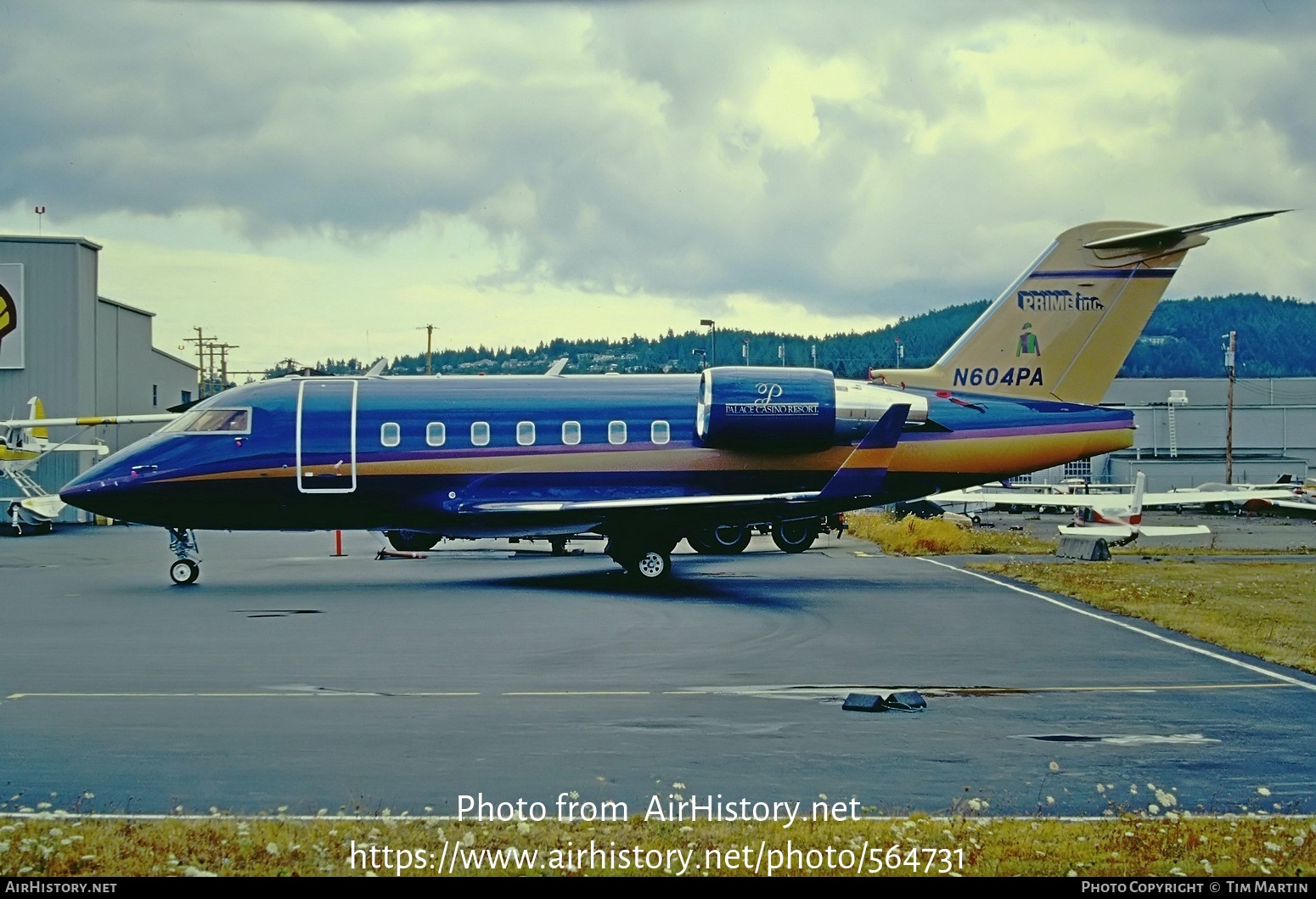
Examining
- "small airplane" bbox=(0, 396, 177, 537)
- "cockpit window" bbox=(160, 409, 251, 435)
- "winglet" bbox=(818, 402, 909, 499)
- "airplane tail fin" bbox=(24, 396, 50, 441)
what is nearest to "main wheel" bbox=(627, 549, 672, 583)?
"winglet" bbox=(818, 402, 909, 499)

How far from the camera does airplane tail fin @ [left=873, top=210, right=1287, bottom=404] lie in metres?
30.7

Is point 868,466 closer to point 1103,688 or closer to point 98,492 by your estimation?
point 1103,688

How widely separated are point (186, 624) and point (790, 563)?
1710 cm

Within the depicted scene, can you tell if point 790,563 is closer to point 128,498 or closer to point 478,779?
point 128,498

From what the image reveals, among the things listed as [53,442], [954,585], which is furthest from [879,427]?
[53,442]

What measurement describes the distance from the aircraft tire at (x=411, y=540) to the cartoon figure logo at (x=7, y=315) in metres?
34.3

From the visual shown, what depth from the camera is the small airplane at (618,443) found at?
90.0 ft

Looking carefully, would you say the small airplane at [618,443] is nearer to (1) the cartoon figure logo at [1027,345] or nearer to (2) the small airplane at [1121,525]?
(1) the cartoon figure logo at [1027,345]

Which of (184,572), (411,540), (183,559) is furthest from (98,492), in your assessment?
(411,540)

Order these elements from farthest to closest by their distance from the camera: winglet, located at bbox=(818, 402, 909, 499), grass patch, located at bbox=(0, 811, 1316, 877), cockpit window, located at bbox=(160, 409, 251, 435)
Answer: cockpit window, located at bbox=(160, 409, 251, 435)
winglet, located at bbox=(818, 402, 909, 499)
grass patch, located at bbox=(0, 811, 1316, 877)

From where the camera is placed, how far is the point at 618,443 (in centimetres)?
2853

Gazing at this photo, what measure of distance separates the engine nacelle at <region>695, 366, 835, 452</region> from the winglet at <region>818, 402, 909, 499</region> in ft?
11.5

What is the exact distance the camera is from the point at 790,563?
112 ft

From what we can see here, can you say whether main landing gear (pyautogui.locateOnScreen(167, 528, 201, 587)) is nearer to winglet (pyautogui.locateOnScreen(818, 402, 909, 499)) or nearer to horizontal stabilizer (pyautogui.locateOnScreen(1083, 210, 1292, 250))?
winglet (pyautogui.locateOnScreen(818, 402, 909, 499))
